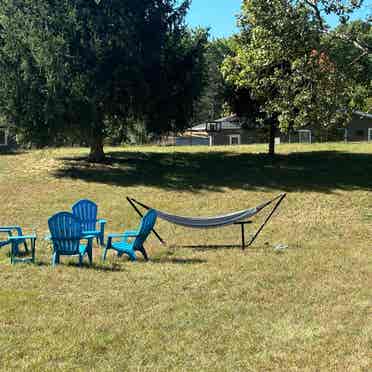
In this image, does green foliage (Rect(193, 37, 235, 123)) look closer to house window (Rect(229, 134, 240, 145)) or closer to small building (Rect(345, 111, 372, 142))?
house window (Rect(229, 134, 240, 145))

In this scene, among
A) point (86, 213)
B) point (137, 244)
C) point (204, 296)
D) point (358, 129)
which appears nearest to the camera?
point (204, 296)

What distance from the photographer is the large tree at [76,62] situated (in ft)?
63.7

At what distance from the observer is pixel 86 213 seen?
11.2 m

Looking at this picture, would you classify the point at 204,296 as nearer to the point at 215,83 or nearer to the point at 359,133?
the point at 215,83

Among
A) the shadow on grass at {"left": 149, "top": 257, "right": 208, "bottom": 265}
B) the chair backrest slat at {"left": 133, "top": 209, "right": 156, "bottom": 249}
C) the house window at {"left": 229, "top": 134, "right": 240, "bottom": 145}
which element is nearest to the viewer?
the shadow on grass at {"left": 149, "top": 257, "right": 208, "bottom": 265}

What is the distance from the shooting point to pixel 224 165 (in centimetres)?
2209

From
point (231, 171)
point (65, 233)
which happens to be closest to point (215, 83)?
point (231, 171)

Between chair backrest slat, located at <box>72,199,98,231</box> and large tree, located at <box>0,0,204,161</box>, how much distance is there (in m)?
9.09

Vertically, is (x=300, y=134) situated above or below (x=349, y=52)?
below

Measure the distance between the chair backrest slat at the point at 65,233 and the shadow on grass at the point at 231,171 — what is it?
30.3ft

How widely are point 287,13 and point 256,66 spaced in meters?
2.38

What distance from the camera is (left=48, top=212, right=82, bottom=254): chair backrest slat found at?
8656mm

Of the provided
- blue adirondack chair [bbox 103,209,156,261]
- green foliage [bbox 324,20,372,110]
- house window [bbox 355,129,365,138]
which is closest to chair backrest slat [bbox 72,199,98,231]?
blue adirondack chair [bbox 103,209,156,261]

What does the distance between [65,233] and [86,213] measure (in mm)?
2473
